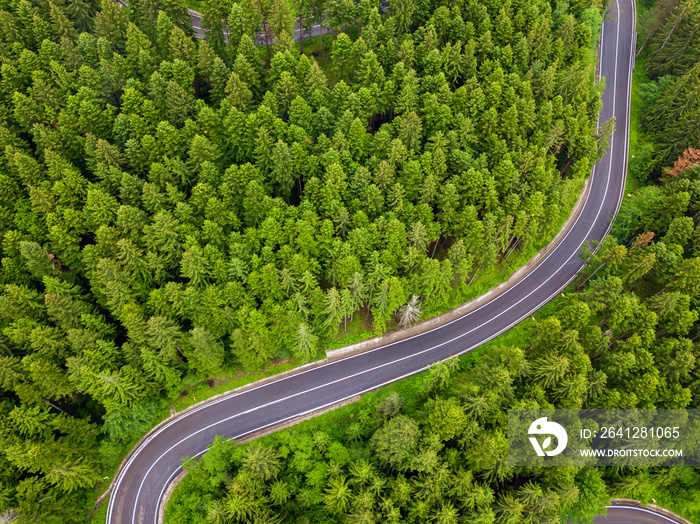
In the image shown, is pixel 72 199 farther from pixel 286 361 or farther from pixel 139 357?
pixel 286 361

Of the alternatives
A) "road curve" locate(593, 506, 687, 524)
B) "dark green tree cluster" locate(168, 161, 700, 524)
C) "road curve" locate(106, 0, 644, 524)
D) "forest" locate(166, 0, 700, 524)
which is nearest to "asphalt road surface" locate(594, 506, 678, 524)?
"road curve" locate(593, 506, 687, 524)

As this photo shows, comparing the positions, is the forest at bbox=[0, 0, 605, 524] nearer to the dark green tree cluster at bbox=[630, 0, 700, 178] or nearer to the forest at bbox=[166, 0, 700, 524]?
the forest at bbox=[166, 0, 700, 524]

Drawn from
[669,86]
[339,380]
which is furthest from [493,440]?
[669,86]

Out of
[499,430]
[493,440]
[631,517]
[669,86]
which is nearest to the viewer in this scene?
[493,440]

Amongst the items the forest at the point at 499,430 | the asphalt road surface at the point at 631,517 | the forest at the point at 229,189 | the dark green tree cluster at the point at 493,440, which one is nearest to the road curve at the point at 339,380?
the forest at the point at 499,430

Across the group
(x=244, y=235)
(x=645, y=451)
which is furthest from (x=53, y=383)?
(x=645, y=451)

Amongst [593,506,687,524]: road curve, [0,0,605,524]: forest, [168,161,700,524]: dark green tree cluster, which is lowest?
[593,506,687,524]: road curve

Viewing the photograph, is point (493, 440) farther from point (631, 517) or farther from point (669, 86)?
point (669, 86)

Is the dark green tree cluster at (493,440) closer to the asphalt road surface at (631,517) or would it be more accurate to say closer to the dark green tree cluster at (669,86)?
the asphalt road surface at (631,517)
